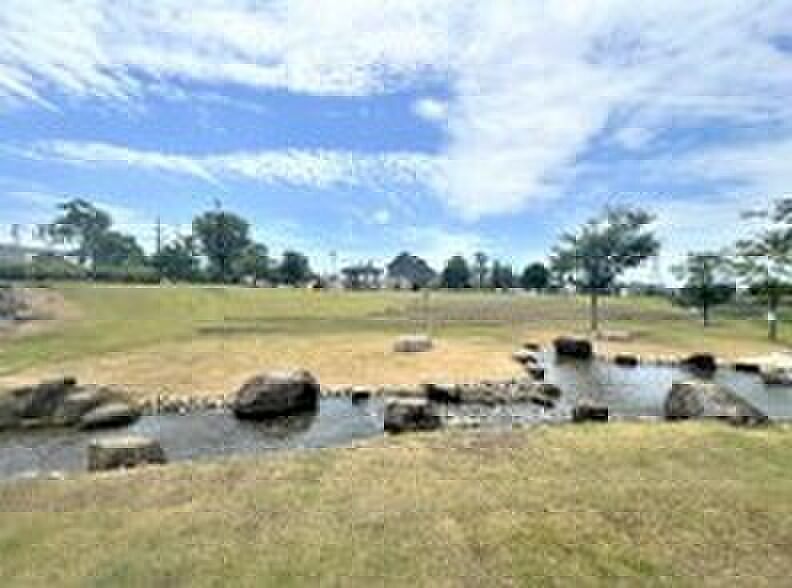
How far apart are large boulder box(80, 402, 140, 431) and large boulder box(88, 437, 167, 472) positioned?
797cm

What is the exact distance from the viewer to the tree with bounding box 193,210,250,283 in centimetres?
12050

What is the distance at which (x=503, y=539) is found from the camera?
29.7ft

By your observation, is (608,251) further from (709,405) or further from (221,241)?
(221,241)

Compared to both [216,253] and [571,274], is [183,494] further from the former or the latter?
[216,253]

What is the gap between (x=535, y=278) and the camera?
130m

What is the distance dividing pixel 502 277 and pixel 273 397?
12472 cm

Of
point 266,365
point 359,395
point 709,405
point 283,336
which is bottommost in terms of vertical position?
point 359,395

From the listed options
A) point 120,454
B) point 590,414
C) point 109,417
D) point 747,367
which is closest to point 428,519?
point 120,454

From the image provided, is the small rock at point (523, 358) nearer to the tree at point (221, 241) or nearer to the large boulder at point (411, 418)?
the large boulder at point (411, 418)

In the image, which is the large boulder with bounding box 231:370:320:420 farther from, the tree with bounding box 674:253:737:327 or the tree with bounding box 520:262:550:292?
the tree with bounding box 520:262:550:292

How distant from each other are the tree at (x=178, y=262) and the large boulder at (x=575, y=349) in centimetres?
9323

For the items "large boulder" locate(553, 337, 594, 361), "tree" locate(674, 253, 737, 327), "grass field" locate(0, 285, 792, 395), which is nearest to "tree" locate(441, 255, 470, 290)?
"grass field" locate(0, 285, 792, 395)

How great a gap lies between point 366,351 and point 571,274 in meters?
30.5

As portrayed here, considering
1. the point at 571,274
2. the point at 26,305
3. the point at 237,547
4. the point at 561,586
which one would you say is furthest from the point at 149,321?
the point at 561,586
